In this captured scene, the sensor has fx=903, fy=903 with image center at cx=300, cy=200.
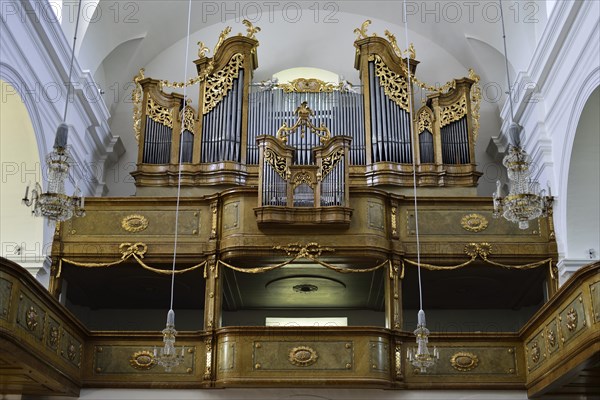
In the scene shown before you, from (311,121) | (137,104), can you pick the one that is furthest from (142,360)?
(311,121)

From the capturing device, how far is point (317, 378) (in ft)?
44.0

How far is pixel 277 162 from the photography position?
14.6 m

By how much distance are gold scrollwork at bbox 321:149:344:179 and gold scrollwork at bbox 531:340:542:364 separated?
13.6 ft

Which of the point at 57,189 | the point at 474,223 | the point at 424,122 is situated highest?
the point at 424,122

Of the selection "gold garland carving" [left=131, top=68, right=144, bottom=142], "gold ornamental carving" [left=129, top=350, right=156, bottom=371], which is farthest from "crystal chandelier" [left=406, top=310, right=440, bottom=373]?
"gold garland carving" [left=131, top=68, right=144, bottom=142]

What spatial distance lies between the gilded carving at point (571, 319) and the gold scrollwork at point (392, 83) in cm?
623

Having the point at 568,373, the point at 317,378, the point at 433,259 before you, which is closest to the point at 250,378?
the point at 317,378

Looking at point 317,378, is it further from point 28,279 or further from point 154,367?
point 28,279

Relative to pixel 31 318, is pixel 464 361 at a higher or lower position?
lower

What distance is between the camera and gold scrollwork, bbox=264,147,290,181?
14.5 meters

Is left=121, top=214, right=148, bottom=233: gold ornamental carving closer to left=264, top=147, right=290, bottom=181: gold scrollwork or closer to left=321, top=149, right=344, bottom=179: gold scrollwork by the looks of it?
left=264, top=147, right=290, bottom=181: gold scrollwork

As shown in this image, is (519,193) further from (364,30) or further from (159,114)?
(159,114)

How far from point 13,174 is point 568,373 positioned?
864cm

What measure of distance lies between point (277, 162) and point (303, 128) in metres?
1.86
